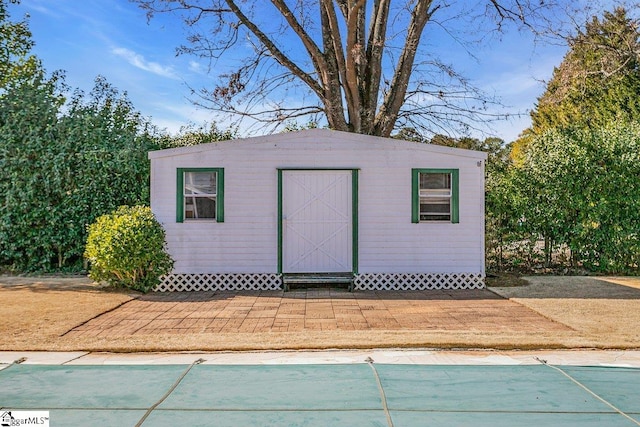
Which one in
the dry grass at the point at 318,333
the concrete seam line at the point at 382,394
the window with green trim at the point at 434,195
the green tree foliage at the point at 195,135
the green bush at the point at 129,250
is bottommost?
the concrete seam line at the point at 382,394

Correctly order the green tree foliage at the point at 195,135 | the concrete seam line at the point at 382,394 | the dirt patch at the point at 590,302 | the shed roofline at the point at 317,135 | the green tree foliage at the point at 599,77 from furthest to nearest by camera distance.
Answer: the green tree foliage at the point at 599,77, the green tree foliage at the point at 195,135, the shed roofline at the point at 317,135, the dirt patch at the point at 590,302, the concrete seam line at the point at 382,394

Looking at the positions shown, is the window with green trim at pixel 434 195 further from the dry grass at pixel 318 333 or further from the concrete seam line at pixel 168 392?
the concrete seam line at pixel 168 392

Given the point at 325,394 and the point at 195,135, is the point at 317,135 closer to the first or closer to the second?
the point at 195,135

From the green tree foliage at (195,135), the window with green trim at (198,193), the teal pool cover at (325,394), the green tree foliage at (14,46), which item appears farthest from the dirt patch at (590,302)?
the green tree foliage at (14,46)

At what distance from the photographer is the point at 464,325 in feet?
22.9

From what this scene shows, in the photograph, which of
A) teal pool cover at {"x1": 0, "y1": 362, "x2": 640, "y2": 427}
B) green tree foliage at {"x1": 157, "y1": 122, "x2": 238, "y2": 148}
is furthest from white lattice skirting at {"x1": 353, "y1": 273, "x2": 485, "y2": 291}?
green tree foliage at {"x1": 157, "y1": 122, "x2": 238, "y2": 148}

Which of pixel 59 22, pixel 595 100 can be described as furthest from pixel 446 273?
pixel 595 100

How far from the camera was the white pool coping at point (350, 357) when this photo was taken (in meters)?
5.12

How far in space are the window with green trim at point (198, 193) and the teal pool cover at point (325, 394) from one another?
17.9 ft

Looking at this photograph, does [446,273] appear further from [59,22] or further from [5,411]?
[59,22]

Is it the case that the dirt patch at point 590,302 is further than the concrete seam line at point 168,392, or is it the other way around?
the dirt patch at point 590,302

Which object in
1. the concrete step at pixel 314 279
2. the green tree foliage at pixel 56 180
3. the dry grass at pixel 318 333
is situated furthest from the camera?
the green tree foliage at pixel 56 180

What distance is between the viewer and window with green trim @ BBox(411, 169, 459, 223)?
33.4 ft

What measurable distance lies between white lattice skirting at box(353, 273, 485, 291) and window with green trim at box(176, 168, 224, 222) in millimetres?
3057
